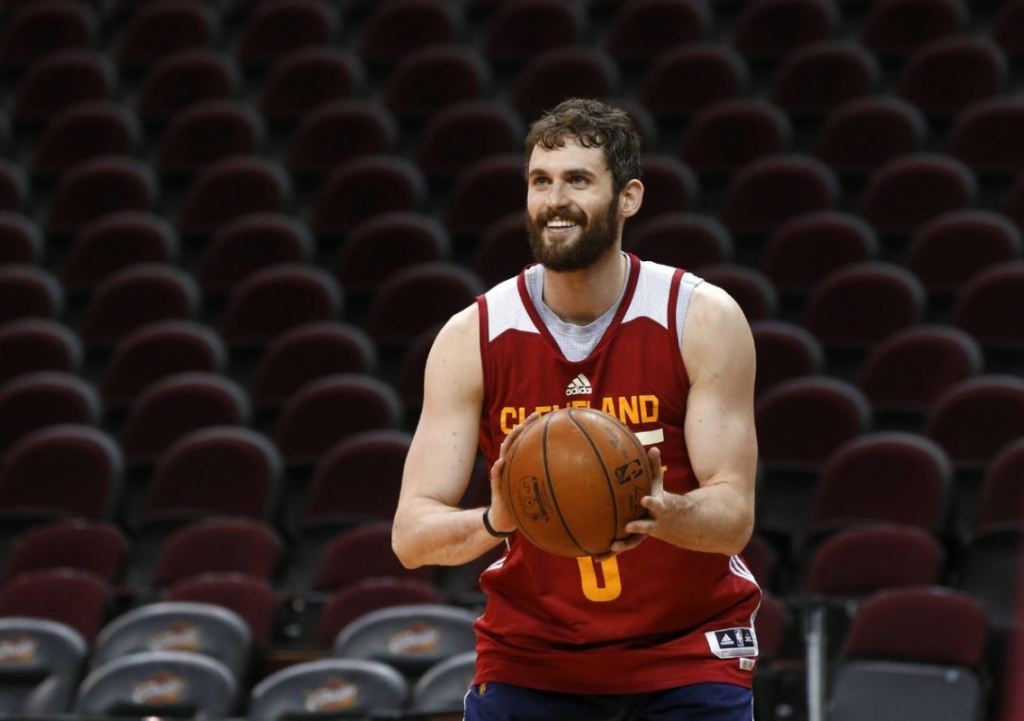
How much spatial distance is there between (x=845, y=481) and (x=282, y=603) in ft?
7.81

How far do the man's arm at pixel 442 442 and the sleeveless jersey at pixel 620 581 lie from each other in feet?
0.14

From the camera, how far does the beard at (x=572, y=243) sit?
10.1ft

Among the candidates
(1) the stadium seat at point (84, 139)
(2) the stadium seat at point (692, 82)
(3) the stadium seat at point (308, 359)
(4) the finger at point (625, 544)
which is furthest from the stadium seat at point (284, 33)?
(4) the finger at point (625, 544)

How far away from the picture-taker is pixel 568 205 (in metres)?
3.07

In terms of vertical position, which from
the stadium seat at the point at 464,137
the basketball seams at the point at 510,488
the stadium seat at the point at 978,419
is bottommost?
the stadium seat at the point at 978,419

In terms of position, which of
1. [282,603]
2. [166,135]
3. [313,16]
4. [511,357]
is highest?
[313,16]

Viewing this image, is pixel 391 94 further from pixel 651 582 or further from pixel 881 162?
pixel 651 582

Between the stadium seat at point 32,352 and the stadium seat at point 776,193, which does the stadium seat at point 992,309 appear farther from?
the stadium seat at point 32,352

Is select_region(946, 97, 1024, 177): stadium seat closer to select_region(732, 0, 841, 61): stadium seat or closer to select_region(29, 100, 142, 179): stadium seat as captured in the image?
select_region(732, 0, 841, 61): stadium seat

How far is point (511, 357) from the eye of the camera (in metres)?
3.19

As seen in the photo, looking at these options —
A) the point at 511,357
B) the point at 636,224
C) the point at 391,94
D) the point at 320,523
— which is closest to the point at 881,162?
→ the point at 636,224

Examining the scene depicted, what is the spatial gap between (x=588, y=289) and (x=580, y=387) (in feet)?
0.67

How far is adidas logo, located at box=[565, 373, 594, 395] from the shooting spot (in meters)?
3.12

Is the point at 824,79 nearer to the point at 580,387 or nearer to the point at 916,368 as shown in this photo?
the point at 916,368
